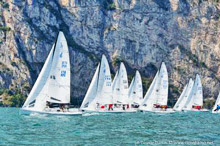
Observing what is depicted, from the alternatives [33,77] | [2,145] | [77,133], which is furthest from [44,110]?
[33,77]

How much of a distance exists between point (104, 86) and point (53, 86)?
19.9m

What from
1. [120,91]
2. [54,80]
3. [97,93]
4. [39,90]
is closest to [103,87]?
[97,93]

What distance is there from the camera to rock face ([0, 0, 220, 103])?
429ft

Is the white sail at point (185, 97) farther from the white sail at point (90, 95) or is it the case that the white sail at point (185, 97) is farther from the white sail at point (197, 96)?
the white sail at point (90, 95)

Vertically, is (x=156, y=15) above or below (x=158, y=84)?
above

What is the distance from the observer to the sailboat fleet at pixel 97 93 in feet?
171

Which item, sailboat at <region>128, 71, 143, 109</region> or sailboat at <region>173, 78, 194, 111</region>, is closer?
sailboat at <region>128, 71, 143, 109</region>

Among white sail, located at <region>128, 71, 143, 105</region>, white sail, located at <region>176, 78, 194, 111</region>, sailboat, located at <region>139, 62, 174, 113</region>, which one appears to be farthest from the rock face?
sailboat, located at <region>139, 62, 174, 113</region>

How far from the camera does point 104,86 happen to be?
2847 inches

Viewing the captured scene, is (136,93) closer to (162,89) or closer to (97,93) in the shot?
(162,89)

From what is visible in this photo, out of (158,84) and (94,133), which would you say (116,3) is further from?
(94,133)

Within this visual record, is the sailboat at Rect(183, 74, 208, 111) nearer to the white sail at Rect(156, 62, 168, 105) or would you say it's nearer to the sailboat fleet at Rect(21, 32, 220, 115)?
the sailboat fleet at Rect(21, 32, 220, 115)

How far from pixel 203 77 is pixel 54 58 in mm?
93774

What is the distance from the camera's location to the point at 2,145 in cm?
2594
